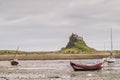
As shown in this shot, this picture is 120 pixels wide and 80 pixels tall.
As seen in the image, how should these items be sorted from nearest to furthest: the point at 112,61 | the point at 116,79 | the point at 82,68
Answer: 1. the point at 116,79
2. the point at 82,68
3. the point at 112,61

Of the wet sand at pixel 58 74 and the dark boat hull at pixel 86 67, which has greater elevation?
the dark boat hull at pixel 86 67

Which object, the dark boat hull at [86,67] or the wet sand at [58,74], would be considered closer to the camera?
the wet sand at [58,74]

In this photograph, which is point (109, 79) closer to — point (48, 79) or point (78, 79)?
point (78, 79)

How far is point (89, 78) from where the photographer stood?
230 ft

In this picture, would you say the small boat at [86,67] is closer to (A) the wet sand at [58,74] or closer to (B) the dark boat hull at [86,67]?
(B) the dark boat hull at [86,67]

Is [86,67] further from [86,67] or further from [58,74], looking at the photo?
[58,74]

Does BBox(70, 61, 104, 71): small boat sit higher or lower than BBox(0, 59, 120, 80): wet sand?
higher

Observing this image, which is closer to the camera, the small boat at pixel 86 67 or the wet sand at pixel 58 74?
the wet sand at pixel 58 74

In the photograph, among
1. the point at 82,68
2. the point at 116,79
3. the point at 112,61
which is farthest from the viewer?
the point at 112,61

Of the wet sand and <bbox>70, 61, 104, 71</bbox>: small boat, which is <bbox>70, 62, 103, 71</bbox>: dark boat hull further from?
the wet sand

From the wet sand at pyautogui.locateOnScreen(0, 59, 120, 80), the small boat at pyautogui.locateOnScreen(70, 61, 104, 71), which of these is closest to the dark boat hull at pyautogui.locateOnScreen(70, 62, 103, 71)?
the small boat at pyautogui.locateOnScreen(70, 61, 104, 71)

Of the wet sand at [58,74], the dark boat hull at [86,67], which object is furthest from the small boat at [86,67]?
the wet sand at [58,74]

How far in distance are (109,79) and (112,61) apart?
69267 mm

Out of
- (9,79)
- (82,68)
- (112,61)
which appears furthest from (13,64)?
(9,79)
